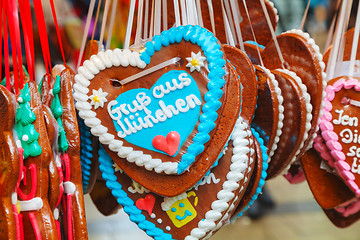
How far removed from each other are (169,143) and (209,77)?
12 centimetres

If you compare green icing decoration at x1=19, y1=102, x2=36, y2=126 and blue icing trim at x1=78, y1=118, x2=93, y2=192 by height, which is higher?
green icing decoration at x1=19, y1=102, x2=36, y2=126

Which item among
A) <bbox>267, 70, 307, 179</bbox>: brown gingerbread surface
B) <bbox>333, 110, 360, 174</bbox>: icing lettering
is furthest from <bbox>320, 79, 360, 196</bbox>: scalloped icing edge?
<bbox>267, 70, 307, 179</bbox>: brown gingerbread surface

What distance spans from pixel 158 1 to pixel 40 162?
1.18ft

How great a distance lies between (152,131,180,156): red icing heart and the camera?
0.70 metres

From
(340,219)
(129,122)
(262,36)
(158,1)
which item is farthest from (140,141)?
(340,219)

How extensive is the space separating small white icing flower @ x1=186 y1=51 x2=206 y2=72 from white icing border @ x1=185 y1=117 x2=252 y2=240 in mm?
112

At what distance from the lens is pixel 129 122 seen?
72cm

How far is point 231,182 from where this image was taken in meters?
0.70

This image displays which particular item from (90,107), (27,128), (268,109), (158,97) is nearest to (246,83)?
(268,109)

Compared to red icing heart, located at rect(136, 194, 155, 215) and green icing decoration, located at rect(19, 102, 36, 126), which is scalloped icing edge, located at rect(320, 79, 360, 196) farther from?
green icing decoration, located at rect(19, 102, 36, 126)

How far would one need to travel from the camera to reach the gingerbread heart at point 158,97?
2.25ft

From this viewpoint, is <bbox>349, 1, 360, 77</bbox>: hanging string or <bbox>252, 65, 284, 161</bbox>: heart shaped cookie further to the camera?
<bbox>349, 1, 360, 77</bbox>: hanging string

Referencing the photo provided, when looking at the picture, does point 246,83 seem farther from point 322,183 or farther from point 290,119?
point 322,183

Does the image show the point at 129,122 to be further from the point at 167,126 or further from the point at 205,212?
the point at 205,212
